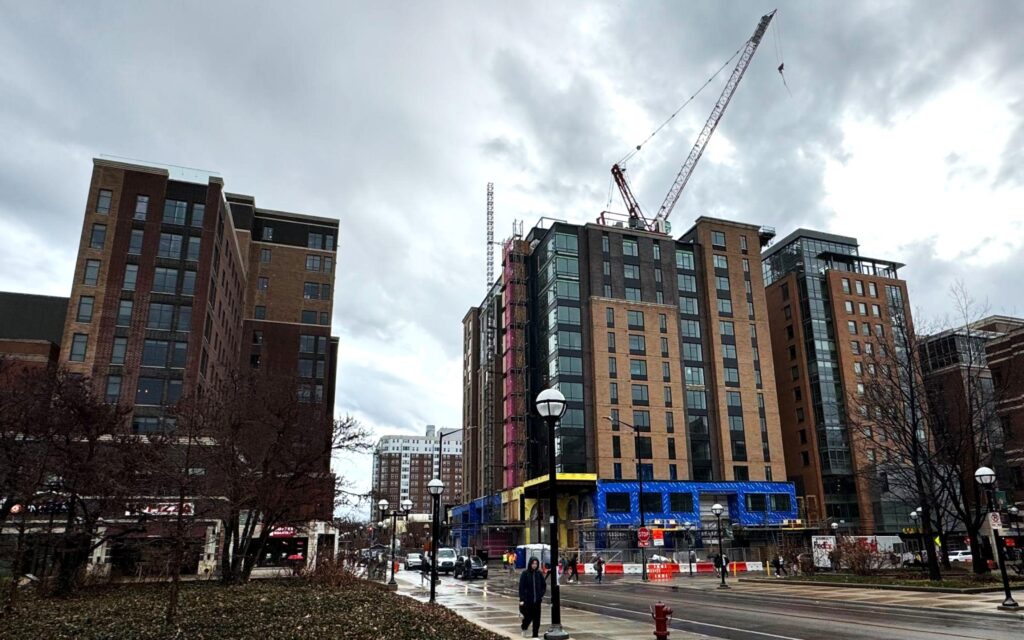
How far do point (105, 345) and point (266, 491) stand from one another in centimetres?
4391

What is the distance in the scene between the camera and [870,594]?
95.5 ft

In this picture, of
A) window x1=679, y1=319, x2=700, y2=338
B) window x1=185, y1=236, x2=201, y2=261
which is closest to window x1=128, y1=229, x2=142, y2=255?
window x1=185, y1=236, x2=201, y2=261

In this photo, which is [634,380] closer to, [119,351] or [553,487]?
[119,351]

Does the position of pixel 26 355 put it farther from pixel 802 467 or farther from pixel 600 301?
pixel 802 467

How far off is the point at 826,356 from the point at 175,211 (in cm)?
8721

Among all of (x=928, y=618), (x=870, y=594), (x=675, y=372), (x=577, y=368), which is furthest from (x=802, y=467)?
(x=928, y=618)

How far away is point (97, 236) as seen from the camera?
6594cm

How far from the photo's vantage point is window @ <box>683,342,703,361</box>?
87.9 m

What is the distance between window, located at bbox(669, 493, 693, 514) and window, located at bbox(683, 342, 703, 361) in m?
17.7

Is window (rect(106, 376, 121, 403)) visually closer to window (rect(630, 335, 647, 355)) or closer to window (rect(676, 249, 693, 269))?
window (rect(630, 335, 647, 355))

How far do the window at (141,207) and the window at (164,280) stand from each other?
5.57 m

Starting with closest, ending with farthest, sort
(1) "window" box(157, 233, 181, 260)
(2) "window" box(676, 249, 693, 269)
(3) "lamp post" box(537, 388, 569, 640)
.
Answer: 1. (3) "lamp post" box(537, 388, 569, 640)
2. (1) "window" box(157, 233, 181, 260)
3. (2) "window" box(676, 249, 693, 269)

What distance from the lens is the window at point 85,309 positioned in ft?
207

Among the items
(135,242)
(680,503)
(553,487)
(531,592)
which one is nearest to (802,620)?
(531,592)
